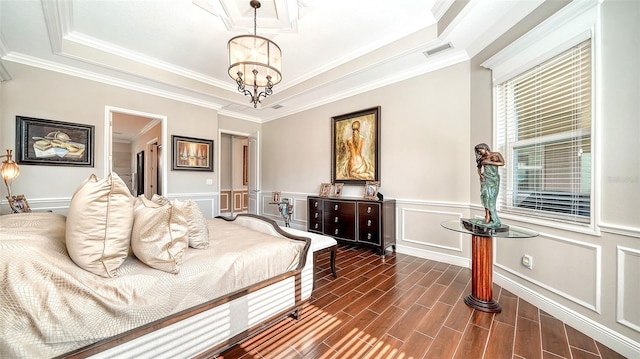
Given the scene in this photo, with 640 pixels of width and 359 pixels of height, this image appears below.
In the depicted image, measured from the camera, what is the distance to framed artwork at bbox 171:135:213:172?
14.6 feet

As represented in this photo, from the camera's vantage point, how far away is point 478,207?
2906 mm

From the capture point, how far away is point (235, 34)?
310 centimetres

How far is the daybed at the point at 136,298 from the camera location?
3.13ft

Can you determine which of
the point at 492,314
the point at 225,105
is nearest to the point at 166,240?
the point at 492,314

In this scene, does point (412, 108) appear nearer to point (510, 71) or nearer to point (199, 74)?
point (510, 71)

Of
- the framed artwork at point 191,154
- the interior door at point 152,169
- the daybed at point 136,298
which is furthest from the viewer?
the interior door at point 152,169

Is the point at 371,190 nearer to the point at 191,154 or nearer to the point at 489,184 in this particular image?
the point at 489,184

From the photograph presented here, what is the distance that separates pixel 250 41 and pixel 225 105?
3087mm

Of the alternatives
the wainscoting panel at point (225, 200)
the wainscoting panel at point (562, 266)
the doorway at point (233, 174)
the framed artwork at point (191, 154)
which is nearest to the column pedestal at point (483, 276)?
the wainscoting panel at point (562, 266)

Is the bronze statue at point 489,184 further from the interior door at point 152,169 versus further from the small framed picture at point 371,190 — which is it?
the interior door at point 152,169

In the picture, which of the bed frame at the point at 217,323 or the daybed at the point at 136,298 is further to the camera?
the bed frame at the point at 217,323

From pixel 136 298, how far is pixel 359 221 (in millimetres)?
2952

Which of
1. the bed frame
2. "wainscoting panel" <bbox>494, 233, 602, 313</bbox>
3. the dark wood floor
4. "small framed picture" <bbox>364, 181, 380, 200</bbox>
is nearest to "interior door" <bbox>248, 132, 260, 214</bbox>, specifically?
"small framed picture" <bbox>364, 181, 380, 200</bbox>

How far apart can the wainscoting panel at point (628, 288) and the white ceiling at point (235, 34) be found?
2.24 m
